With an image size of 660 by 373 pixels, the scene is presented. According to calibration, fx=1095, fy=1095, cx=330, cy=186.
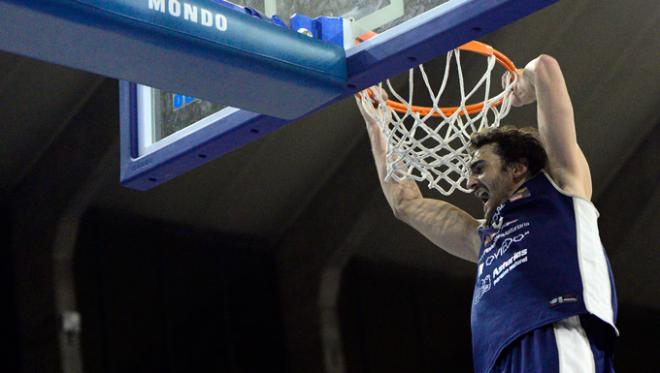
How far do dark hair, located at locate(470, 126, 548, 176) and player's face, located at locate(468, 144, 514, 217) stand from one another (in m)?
0.02

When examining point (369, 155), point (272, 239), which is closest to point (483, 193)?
point (369, 155)

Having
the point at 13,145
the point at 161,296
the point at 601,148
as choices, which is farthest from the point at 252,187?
the point at 601,148

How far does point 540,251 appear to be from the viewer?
3.11 meters

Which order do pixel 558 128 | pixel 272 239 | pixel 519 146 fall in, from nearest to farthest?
pixel 558 128
pixel 519 146
pixel 272 239

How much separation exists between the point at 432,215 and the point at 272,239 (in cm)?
441

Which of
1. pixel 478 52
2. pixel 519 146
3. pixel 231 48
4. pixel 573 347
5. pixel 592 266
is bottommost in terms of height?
pixel 573 347

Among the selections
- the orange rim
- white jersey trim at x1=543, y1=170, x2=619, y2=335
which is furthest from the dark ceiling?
white jersey trim at x1=543, y1=170, x2=619, y2=335

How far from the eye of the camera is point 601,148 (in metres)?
7.41

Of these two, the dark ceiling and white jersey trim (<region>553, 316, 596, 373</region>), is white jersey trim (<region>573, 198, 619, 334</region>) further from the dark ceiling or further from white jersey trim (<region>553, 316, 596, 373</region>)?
the dark ceiling

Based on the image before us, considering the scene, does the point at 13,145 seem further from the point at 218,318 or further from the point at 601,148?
the point at 601,148

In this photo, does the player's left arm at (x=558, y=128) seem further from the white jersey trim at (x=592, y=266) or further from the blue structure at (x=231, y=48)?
the blue structure at (x=231, y=48)

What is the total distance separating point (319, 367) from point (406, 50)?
5.07 meters

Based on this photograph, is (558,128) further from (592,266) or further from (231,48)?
(231,48)

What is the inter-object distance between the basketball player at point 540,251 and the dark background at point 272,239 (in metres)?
3.29
